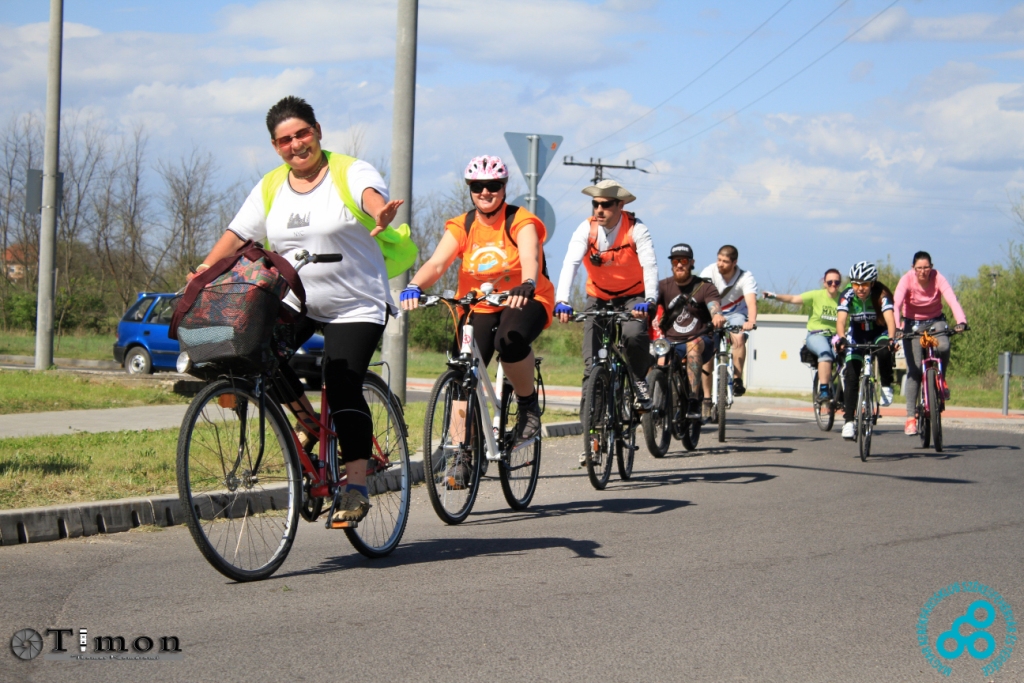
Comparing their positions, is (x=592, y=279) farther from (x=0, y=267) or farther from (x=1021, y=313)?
(x=0, y=267)

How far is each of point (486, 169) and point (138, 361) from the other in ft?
55.2

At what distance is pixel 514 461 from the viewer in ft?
24.0

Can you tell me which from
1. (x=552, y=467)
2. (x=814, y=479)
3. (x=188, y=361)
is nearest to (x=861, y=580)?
(x=188, y=361)

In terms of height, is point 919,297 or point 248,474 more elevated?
point 919,297

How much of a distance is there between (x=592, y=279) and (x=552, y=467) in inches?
67.6

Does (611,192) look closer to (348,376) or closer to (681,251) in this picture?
(681,251)

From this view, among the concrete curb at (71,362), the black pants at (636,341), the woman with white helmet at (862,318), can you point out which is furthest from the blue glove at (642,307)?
the concrete curb at (71,362)

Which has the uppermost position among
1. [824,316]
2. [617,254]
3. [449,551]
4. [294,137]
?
[294,137]

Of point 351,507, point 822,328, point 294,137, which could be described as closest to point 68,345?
point 822,328

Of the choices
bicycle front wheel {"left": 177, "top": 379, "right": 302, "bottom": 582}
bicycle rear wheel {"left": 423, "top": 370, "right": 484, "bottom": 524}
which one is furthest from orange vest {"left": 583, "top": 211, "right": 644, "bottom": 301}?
bicycle front wheel {"left": 177, "top": 379, "right": 302, "bottom": 582}

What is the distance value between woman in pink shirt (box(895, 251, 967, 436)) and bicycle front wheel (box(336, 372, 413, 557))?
308 inches

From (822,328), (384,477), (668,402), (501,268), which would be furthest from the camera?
(822,328)

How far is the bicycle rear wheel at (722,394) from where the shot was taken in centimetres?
1222

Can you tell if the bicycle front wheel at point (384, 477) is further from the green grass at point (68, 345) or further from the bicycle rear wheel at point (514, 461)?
the green grass at point (68, 345)
